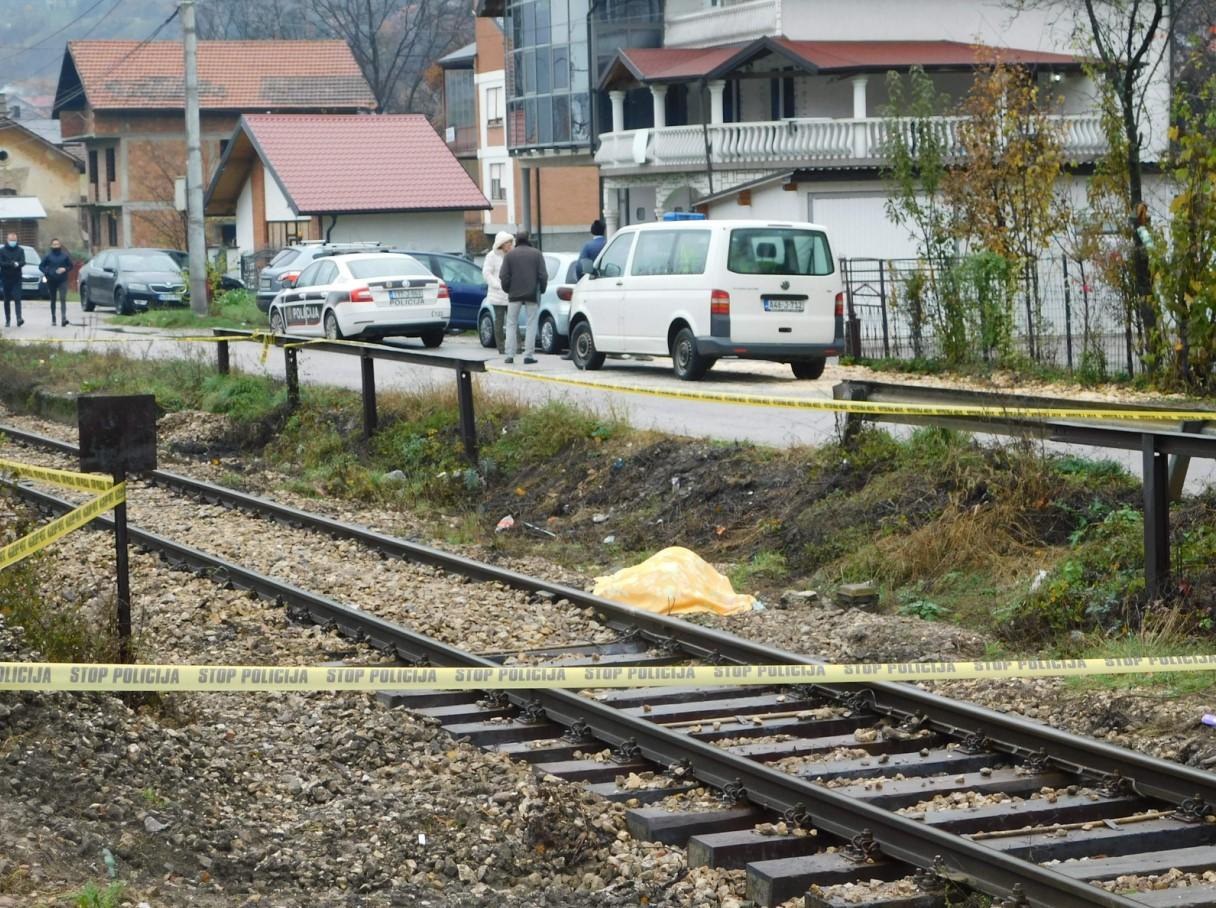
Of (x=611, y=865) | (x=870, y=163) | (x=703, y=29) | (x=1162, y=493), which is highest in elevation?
(x=703, y=29)

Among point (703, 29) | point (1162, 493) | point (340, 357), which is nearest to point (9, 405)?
point (340, 357)

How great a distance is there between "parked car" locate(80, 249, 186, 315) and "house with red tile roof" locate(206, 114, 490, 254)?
489cm

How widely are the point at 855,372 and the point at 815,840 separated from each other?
18.3 m

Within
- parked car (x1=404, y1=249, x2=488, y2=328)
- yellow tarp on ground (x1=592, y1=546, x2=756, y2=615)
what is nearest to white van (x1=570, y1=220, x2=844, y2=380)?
parked car (x1=404, y1=249, x2=488, y2=328)

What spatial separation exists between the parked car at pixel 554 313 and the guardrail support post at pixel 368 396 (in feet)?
27.5

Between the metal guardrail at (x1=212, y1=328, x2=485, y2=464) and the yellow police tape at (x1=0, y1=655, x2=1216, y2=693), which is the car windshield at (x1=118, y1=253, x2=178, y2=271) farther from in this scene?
the yellow police tape at (x1=0, y1=655, x2=1216, y2=693)

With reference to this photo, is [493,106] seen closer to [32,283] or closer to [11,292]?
[32,283]

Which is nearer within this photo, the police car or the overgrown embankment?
the overgrown embankment

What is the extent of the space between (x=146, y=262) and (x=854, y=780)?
40.8m

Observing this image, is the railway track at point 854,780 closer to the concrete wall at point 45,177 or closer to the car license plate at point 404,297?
the car license plate at point 404,297

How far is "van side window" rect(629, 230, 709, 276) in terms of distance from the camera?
70.5 ft

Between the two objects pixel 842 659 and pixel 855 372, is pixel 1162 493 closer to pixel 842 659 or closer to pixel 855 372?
pixel 842 659

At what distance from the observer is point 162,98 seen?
75.0 meters

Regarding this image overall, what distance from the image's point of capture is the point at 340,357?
2759 centimetres
